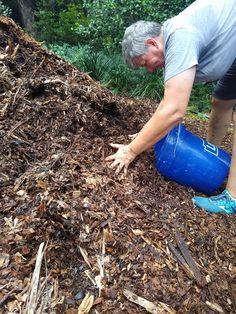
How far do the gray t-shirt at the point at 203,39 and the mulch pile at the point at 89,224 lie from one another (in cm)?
84

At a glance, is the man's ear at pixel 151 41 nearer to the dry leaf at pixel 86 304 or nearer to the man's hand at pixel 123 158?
the man's hand at pixel 123 158

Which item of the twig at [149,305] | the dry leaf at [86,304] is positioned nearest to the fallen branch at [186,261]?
the twig at [149,305]

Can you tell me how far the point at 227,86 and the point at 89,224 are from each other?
1.78 meters

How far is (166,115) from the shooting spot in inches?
102

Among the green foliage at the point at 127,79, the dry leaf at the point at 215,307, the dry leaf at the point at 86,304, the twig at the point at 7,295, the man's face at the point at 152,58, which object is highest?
the man's face at the point at 152,58

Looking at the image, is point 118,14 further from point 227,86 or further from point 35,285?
point 35,285

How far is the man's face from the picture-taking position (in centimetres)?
267

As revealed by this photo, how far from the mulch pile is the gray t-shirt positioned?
0.84 m

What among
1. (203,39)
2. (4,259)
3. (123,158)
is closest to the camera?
(4,259)

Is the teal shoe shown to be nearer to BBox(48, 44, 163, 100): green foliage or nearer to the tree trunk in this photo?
BBox(48, 44, 163, 100): green foliage

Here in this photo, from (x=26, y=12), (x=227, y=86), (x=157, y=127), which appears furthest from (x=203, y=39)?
(x=26, y=12)

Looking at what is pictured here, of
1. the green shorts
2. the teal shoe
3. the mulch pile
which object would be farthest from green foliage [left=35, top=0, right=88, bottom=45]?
the teal shoe

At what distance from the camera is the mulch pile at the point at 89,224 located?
211 cm

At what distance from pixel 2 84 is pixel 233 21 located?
1.90 meters
